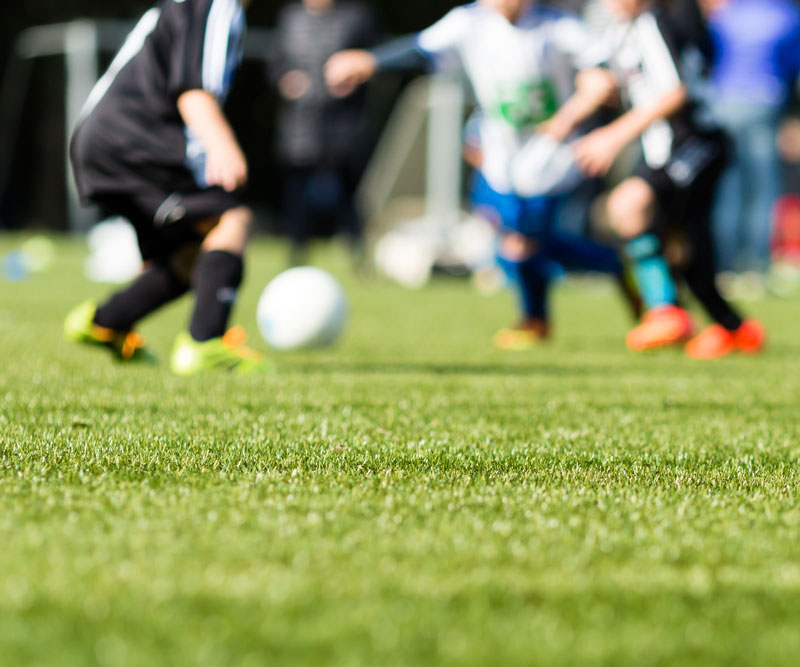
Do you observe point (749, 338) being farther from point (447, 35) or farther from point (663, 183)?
point (447, 35)

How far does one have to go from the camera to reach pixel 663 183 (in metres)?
4.77

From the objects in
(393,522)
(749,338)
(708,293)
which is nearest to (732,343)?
(749,338)

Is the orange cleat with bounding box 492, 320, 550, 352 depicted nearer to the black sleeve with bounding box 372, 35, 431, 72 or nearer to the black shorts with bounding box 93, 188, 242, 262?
the black sleeve with bounding box 372, 35, 431, 72

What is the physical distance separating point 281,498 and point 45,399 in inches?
51.7

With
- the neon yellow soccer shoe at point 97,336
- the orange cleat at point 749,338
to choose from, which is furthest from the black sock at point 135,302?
the orange cleat at point 749,338

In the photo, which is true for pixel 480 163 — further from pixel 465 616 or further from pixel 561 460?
pixel 465 616

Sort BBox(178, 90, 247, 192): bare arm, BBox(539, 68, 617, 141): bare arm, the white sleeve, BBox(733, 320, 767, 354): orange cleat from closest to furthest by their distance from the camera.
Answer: BBox(178, 90, 247, 192): bare arm, BBox(733, 320, 767, 354): orange cleat, BBox(539, 68, 617, 141): bare arm, the white sleeve

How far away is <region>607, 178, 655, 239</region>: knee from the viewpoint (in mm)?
4777

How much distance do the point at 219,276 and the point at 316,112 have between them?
226 inches

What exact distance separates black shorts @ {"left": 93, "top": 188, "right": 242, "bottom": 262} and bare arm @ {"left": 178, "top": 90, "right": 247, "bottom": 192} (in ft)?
0.33

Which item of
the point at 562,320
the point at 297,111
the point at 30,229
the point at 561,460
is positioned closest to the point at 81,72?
the point at 30,229

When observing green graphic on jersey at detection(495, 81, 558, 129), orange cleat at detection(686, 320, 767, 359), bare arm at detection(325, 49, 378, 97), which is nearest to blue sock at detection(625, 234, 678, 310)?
orange cleat at detection(686, 320, 767, 359)

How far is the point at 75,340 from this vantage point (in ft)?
12.7

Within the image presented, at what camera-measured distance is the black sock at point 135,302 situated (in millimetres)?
3877
